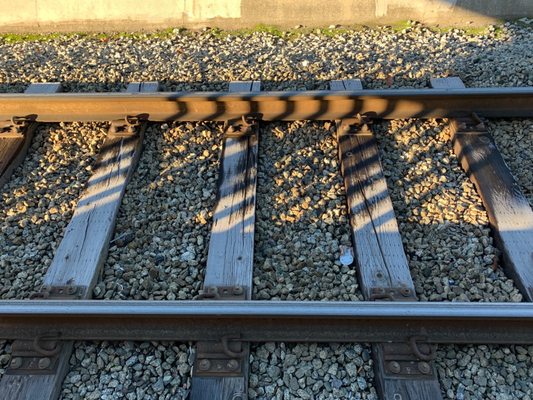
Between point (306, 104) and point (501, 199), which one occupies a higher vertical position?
point (306, 104)

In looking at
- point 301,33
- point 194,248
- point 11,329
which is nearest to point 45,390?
point 11,329

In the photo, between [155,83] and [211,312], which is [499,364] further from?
[155,83]

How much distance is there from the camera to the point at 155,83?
15.1 feet

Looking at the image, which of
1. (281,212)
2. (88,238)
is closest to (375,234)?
(281,212)

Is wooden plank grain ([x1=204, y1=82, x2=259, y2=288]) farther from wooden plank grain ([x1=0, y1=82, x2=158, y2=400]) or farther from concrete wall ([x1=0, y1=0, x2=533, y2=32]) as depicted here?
concrete wall ([x1=0, y1=0, x2=533, y2=32])

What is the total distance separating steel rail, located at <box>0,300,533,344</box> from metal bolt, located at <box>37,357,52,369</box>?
5.0 inches

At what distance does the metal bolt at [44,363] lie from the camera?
258cm

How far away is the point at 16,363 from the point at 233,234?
4.69 ft

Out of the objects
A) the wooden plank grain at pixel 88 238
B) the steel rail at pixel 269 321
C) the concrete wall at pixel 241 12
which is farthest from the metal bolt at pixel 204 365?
the concrete wall at pixel 241 12

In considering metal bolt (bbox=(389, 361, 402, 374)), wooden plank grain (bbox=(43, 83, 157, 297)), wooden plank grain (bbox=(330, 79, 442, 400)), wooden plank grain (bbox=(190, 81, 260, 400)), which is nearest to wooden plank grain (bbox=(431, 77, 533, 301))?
wooden plank grain (bbox=(330, 79, 442, 400))

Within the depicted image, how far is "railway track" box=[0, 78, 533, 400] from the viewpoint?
101 inches

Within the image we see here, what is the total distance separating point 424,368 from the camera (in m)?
2.51

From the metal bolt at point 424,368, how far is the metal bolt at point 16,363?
2.12 meters

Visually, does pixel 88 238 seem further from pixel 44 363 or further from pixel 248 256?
pixel 248 256
